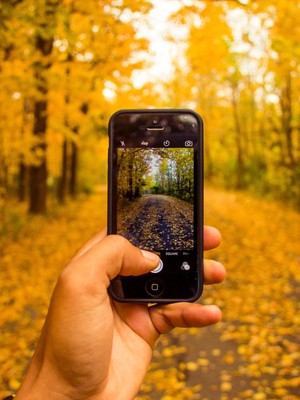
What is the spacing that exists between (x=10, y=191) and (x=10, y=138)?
42.7 ft

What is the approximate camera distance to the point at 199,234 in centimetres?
251

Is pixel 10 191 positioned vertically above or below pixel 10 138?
below

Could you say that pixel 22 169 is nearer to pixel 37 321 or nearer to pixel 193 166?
pixel 37 321

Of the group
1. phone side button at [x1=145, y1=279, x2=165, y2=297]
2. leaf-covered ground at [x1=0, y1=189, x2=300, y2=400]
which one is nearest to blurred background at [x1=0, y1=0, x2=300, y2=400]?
leaf-covered ground at [x1=0, y1=189, x2=300, y2=400]

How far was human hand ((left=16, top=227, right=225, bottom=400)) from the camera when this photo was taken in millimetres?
A: 1961

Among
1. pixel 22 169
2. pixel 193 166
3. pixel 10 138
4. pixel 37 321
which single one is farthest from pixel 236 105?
pixel 193 166

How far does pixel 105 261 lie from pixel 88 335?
343mm

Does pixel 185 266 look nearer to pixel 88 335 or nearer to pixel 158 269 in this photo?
pixel 158 269

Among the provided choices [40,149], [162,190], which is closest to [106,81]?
[40,149]

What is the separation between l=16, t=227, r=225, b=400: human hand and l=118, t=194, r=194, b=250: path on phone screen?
255mm

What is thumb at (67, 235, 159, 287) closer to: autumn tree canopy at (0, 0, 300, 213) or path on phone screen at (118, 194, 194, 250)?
path on phone screen at (118, 194, 194, 250)

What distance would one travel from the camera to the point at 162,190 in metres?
2.53

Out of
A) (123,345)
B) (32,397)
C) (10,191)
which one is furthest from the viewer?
(10,191)

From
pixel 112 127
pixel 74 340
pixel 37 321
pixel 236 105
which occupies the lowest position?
pixel 37 321
